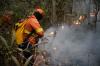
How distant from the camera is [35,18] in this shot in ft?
20.3

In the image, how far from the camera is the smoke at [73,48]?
8172 millimetres

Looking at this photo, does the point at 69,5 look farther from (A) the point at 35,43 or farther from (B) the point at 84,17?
(A) the point at 35,43

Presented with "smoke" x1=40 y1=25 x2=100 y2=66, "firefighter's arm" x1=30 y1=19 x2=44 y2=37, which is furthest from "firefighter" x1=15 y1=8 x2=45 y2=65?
"smoke" x1=40 y1=25 x2=100 y2=66

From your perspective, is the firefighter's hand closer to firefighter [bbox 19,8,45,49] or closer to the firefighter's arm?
firefighter [bbox 19,8,45,49]

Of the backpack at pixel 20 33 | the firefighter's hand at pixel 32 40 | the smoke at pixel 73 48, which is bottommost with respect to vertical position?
the smoke at pixel 73 48

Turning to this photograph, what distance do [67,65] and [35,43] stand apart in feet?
6.48

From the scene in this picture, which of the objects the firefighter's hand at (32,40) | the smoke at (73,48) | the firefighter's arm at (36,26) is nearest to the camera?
the firefighter's arm at (36,26)

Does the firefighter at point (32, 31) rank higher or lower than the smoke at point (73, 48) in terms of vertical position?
higher

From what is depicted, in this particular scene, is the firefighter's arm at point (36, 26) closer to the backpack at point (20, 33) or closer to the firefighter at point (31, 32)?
the firefighter at point (31, 32)

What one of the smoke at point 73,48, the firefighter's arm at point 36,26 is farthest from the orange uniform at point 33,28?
the smoke at point 73,48

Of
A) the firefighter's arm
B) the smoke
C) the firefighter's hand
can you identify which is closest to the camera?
the firefighter's arm

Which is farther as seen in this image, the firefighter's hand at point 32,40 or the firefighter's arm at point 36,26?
the firefighter's hand at point 32,40

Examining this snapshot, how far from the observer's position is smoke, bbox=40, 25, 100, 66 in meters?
8.17

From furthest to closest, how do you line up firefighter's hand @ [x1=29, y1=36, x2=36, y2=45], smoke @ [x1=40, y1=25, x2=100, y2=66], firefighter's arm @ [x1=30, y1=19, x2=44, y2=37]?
smoke @ [x1=40, y1=25, x2=100, y2=66] → firefighter's hand @ [x1=29, y1=36, x2=36, y2=45] → firefighter's arm @ [x1=30, y1=19, x2=44, y2=37]
